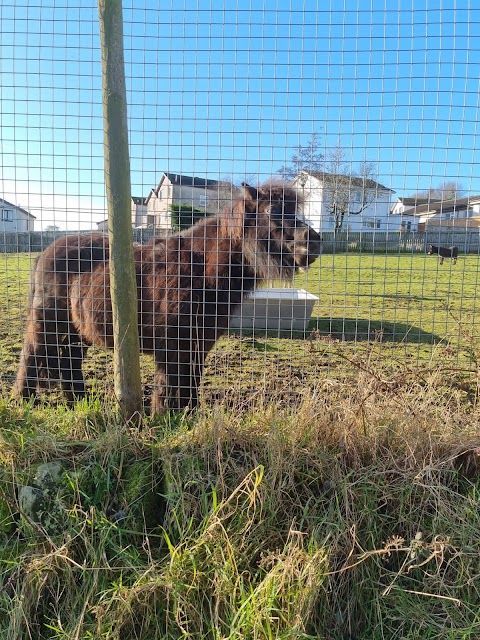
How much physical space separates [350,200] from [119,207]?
1713 mm

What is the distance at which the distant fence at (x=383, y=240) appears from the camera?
3.51 meters

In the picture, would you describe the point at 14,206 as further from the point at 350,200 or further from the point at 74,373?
the point at 350,200

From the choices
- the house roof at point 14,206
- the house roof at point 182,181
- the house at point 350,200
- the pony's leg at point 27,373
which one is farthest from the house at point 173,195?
the pony's leg at point 27,373

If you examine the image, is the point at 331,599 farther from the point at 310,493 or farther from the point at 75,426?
the point at 75,426

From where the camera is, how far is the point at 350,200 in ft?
11.3

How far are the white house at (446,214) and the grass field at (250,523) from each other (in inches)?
50.9

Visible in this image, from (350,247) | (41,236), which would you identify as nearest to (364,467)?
(350,247)

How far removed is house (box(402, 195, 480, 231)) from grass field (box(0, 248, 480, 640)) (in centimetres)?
130

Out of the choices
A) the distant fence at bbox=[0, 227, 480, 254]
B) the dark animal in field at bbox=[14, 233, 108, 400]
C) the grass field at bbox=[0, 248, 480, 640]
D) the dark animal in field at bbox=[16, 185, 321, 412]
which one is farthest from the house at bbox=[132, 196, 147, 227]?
the grass field at bbox=[0, 248, 480, 640]

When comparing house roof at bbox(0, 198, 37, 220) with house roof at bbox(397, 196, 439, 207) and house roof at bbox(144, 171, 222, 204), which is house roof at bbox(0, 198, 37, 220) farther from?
house roof at bbox(397, 196, 439, 207)

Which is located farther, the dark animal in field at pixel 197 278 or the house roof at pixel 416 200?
the dark animal in field at pixel 197 278

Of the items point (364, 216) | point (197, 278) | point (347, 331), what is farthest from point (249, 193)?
point (347, 331)

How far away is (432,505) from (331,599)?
76 centimetres

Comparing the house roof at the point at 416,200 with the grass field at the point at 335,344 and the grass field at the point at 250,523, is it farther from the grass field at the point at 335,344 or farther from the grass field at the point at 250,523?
the grass field at the point at 250,523
